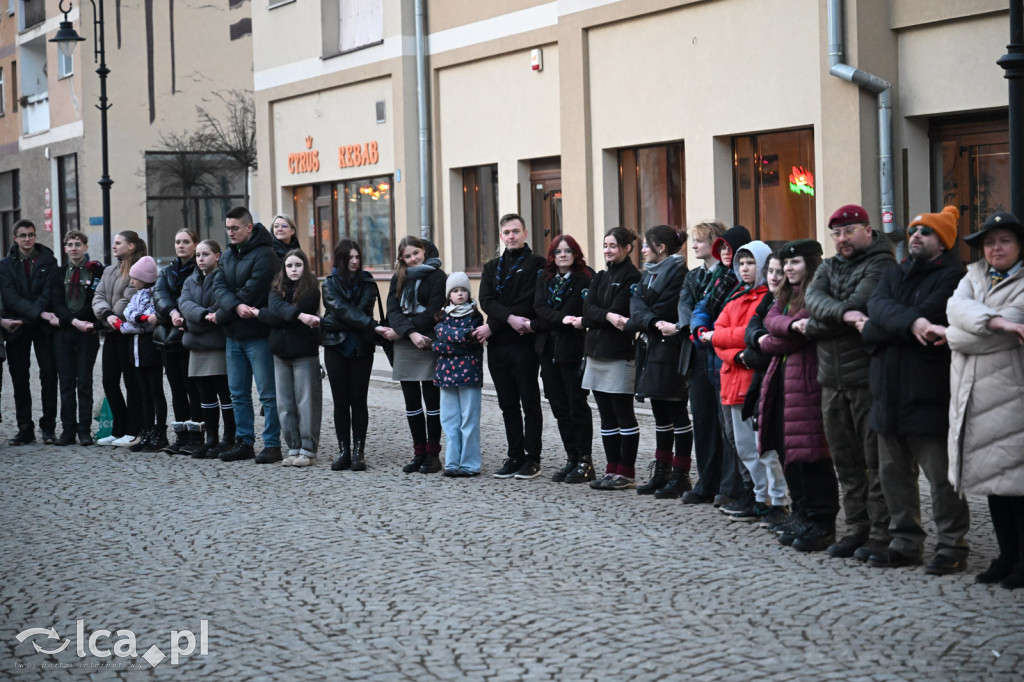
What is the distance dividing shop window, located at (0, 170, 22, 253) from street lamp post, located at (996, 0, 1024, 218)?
41.0m

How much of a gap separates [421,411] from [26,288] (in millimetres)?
4880

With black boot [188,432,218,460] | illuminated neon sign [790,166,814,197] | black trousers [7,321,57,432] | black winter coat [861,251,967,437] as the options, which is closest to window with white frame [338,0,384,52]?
illuminated neon sign [790,166,814,197]

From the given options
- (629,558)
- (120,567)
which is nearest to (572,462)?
(629,558)

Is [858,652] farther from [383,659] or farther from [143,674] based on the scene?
[143,674]

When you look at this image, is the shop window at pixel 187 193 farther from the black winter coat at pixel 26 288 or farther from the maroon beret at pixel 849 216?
the maroon beret at pixel 849 216

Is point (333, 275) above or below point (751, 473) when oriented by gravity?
above

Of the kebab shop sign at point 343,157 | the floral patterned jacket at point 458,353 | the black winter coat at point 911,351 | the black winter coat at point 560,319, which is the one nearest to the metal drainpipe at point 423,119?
the kebab shop sign at point 343,157

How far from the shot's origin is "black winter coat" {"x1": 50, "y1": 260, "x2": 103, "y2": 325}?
13453mm

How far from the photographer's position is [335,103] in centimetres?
2641

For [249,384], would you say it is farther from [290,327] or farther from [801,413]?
[801,413]

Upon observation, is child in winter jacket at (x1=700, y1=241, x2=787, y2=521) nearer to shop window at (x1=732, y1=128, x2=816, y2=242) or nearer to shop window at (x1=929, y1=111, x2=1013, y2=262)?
shop window at (x1=929, y1=111, x2=1013, y2=262)

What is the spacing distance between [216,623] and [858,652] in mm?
2919

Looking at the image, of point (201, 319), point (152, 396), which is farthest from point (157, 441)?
point (201, 319)

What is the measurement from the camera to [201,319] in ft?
39.6
